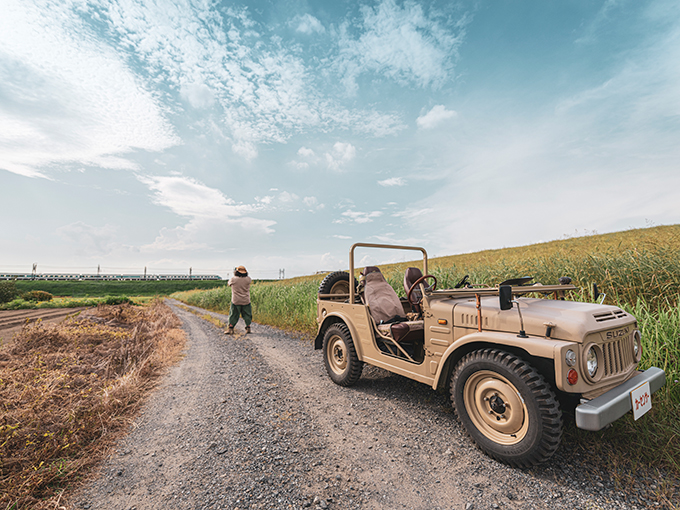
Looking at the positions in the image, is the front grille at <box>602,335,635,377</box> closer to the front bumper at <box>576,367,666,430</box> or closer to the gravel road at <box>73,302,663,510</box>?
the front bumper at <box>576,367,666,430</box>

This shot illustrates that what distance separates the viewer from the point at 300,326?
10.1 meters

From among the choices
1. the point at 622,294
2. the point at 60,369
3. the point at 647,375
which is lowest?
the point at 60,369

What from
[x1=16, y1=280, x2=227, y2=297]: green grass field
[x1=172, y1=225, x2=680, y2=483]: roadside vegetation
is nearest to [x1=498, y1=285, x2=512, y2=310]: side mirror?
[x1=172, y1=225, x2=680, y2=483]: roadside vegetation

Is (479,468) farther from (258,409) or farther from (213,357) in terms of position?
(213,357)

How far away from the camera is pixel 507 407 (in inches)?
105

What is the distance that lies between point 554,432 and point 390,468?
1.37 metres

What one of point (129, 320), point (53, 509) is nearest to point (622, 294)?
point (53, 509)

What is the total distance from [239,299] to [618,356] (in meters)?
9.55

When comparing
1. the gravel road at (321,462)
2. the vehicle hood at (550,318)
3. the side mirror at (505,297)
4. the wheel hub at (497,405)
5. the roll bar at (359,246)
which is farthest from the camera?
A: the roll bar at (359,246)

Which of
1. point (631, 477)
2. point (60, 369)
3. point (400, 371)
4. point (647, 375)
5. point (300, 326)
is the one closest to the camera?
point (631, 477)

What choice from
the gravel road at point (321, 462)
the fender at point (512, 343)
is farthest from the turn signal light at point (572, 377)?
the gravel road at point (321, 462)

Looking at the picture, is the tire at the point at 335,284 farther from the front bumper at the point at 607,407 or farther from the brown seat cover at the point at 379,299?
the front bumper at the point at 607,407

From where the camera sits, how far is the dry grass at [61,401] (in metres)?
2.50

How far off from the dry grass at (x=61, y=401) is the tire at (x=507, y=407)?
11.3ft
